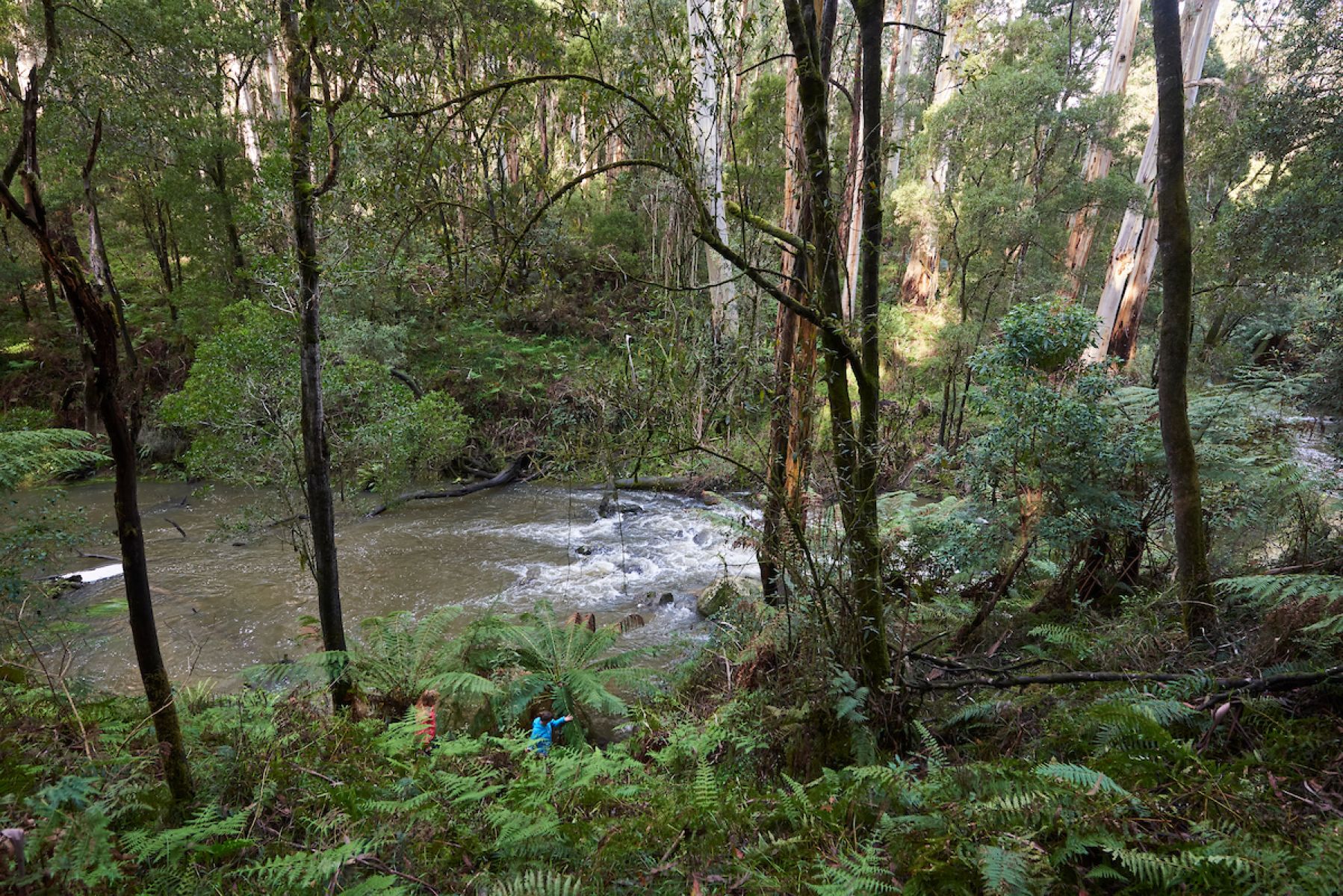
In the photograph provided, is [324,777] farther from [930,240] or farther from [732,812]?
[930,240]

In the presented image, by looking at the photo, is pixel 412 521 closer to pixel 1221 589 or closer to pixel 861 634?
pixel 861 634

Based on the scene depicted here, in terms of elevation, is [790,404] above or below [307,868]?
above

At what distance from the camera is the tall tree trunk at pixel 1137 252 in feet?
43.2

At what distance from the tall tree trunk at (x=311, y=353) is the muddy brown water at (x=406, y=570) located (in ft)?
6.79

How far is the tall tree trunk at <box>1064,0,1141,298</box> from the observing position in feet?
45.7

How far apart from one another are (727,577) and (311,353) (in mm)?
3903

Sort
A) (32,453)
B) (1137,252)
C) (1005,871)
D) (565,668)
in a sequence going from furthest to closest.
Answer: (1137,252), (565,668), (32,453), (1005,871)

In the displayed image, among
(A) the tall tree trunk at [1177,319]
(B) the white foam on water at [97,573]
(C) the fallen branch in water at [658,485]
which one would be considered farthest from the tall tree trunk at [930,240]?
(B) the white foam on water at [97,573]

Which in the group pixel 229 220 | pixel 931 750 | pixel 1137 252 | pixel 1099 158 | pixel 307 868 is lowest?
pixel 931 750

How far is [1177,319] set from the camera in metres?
3.73

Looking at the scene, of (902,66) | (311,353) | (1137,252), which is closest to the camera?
(311,353)

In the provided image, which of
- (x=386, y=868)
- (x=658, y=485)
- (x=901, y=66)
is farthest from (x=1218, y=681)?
(x=901, y=66)

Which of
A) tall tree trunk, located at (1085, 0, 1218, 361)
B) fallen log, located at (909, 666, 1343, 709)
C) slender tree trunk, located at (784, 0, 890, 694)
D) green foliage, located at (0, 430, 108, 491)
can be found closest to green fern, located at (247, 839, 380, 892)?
slender tree trunk, located at (784, 0, 890, 694)

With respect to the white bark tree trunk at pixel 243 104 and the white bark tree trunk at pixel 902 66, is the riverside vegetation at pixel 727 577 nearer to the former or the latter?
the white bark tree trunk at pixel 243 104
